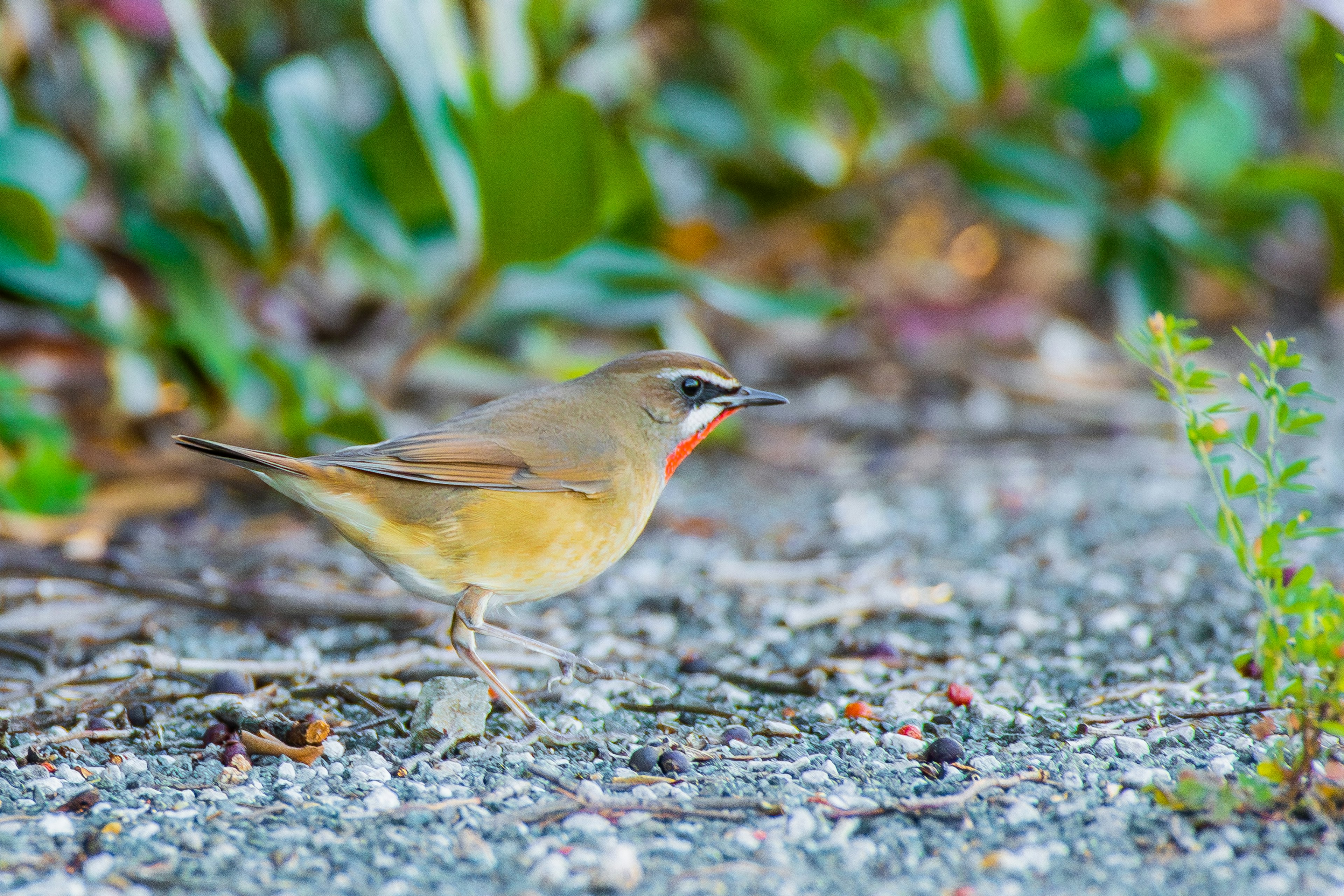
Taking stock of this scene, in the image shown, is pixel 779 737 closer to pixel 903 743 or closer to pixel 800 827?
pixel 903 743

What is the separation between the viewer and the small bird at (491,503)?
11.4ft

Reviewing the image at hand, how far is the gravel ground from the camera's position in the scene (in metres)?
2.53

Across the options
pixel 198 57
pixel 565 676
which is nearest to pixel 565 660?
pixel 565 676

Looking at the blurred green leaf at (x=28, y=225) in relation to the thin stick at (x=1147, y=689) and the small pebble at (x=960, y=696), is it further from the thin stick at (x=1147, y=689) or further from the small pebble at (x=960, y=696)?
the thin stick at (x=1147, y=689)

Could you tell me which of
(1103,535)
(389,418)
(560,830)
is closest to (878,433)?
(1103,535)

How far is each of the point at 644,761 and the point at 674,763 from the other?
0.24ft

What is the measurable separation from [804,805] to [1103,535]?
2.93 metres

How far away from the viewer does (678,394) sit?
3953mm

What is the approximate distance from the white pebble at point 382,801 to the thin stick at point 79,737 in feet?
2.57

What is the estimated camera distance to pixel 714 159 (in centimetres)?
707

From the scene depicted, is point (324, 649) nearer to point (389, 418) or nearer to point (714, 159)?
point (389, 418)

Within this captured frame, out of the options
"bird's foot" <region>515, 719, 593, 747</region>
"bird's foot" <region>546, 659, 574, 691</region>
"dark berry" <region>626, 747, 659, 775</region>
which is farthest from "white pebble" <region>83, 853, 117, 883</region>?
"bird's foot" <region>546, 659, 574, 691</region>

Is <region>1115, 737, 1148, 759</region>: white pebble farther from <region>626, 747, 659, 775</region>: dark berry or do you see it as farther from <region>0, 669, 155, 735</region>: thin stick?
<region>0, 669, 155, 735</region>: thin stick

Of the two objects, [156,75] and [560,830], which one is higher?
[156,75]
